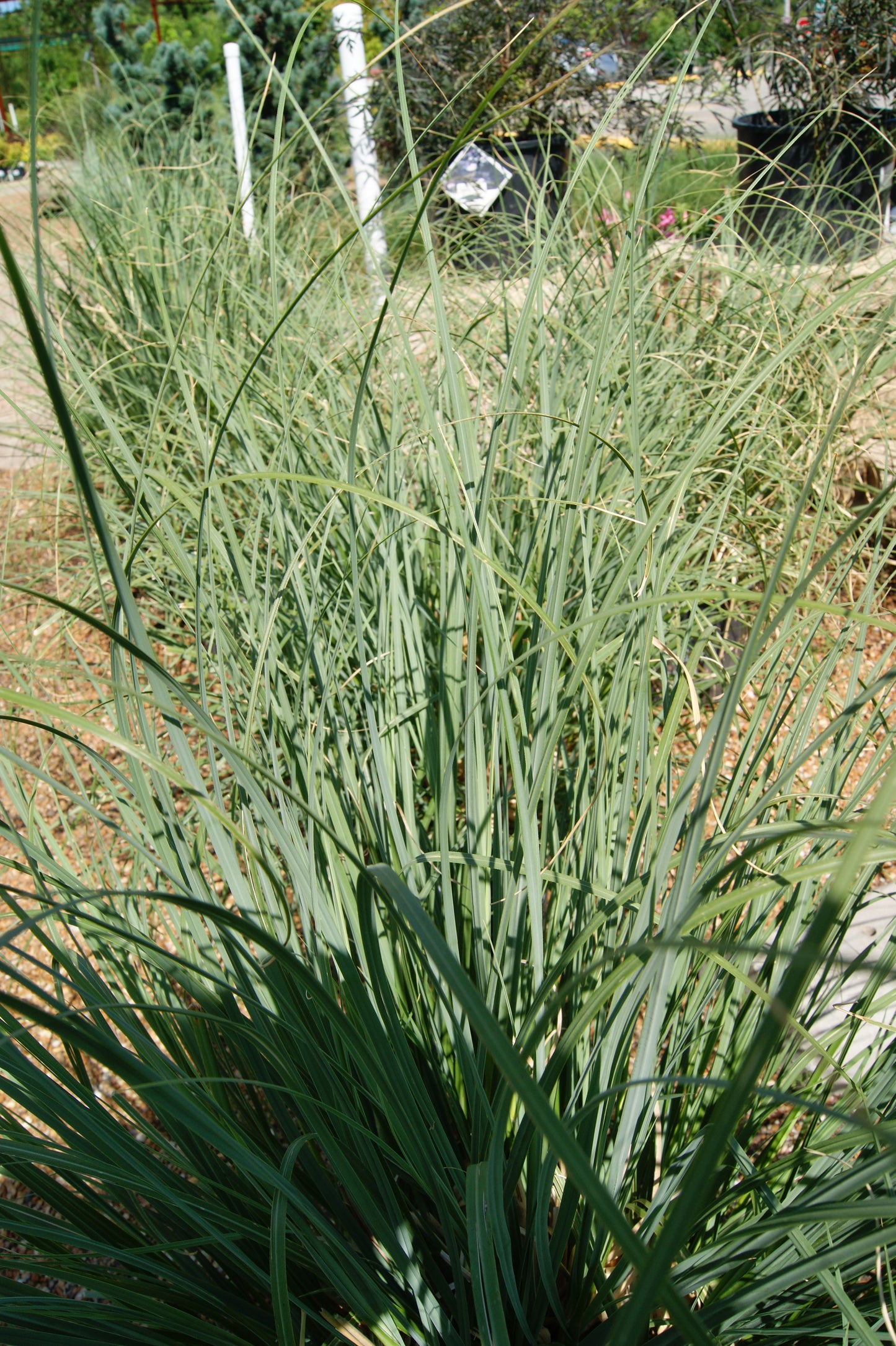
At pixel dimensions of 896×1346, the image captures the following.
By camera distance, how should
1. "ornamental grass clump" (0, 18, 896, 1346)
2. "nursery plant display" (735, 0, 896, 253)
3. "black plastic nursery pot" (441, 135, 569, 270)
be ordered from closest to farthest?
1. "ornamental grass clump" (0, 18, 896, 1346)
2. "black plastic nursery pot" (441, 135, 569, 270)
3. "nursery plant display" (735, 0, 896, 253)

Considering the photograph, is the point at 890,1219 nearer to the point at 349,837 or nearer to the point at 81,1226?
the point at 349,837

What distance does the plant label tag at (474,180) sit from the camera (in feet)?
8.30

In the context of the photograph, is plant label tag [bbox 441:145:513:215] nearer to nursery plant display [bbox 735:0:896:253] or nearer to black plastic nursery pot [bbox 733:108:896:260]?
black plastic nursery pot [bbox 733:108:896:260]

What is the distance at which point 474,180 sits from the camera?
268cm

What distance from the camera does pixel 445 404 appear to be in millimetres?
1317

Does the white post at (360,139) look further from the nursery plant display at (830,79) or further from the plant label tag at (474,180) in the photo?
the nursery plant display at (830,79)

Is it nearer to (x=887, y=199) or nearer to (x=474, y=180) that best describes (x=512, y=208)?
(x=474, y=180)

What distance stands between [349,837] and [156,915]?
753 mm

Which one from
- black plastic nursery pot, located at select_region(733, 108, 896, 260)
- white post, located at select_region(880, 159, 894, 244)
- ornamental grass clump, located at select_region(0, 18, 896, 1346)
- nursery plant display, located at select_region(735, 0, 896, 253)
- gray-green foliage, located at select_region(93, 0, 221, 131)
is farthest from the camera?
A: gray-green foliage, located at select_region(93, 0, 221, 131)

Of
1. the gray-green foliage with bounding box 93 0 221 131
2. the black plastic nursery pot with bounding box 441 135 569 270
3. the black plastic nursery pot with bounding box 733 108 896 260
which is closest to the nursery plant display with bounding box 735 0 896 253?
the black plastic nursery pot with bounding box 733 108 896 260

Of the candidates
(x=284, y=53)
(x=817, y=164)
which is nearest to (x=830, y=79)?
(x=817, y=164)

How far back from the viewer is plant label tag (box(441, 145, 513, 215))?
253cm

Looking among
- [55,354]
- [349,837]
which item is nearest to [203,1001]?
[349,837]

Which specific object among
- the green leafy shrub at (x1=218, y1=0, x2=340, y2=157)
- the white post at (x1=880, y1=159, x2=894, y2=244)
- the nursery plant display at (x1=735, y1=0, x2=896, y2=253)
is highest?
the green leafy shrub at (x1=218, y1=0, x2=340, y2=157)
